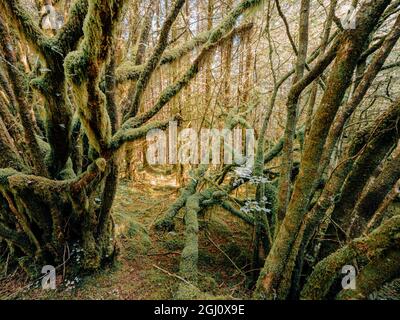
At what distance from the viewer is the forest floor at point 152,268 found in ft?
10.2

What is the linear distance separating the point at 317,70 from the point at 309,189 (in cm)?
111

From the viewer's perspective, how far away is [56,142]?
9.83 ft

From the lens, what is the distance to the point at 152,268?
12.3ft

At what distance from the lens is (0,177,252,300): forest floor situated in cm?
311

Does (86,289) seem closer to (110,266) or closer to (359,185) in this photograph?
(110,266)
